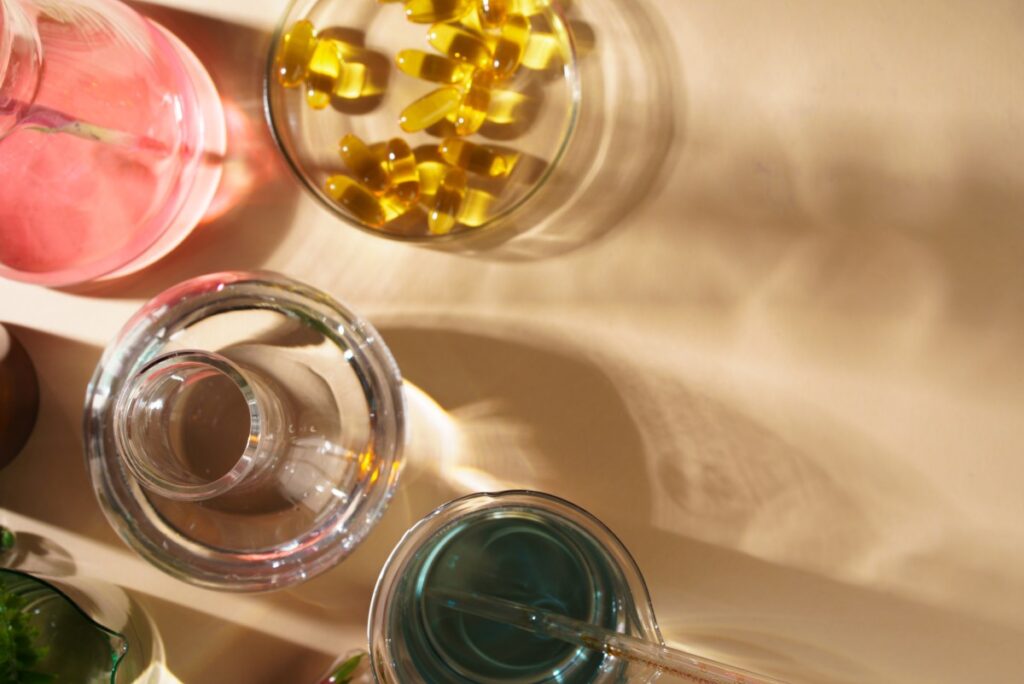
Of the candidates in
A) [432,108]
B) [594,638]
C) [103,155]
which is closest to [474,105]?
[432,108]

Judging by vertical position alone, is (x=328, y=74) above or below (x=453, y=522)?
above

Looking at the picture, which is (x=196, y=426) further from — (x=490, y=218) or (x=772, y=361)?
(x=772, y=361)

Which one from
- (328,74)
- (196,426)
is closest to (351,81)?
(328,74)

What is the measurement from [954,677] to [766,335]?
0.79 feet

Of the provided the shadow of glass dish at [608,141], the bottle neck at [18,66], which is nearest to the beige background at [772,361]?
the shadow of glass dish at [608,141]

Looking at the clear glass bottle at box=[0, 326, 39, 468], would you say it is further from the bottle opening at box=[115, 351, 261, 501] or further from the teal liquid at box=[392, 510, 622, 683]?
the teal liquid at box=[392, 510, 622, 683]

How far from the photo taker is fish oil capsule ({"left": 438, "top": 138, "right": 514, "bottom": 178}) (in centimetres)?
56

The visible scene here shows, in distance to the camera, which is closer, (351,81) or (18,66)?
(18,66)

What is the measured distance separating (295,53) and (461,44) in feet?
0.34

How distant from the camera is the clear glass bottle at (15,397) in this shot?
1.81ft

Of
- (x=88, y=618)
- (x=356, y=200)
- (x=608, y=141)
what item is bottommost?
(x=88, y=618)

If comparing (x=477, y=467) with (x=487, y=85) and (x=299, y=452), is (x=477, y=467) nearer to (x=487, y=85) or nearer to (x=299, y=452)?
(x=299, y=452)

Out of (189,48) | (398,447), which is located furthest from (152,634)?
(189,48)

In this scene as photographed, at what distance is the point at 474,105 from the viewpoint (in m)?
0.56
